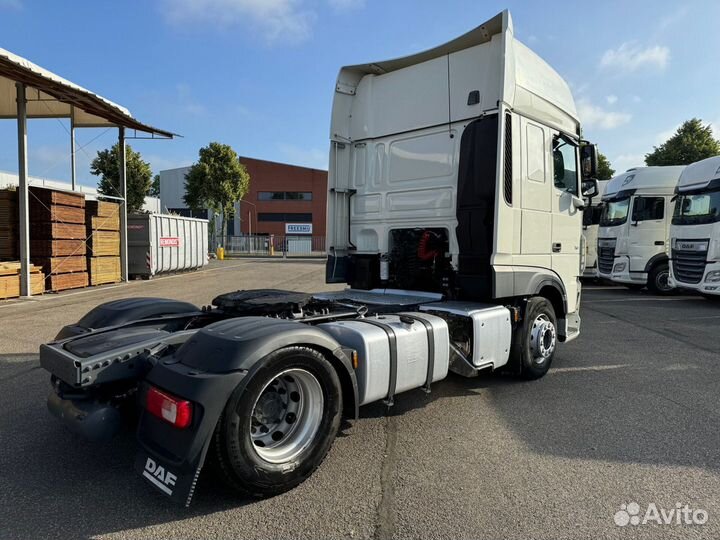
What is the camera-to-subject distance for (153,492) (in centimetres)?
284

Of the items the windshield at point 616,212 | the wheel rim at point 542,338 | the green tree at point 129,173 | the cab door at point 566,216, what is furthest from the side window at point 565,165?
the green tree at point 129,173

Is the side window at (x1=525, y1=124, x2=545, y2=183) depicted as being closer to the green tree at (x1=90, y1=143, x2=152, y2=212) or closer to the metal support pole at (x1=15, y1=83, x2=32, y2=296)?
the metal support pole at (x1=15, y1=83, x2=32, y2=296)

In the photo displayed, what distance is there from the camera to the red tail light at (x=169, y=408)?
2467mm

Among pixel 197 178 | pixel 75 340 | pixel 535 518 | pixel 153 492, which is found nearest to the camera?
pixel 535 518

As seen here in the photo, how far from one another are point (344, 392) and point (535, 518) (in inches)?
54.4

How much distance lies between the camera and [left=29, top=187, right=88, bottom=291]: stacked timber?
12680 mm

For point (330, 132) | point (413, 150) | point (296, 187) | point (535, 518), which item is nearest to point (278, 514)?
point (535, 518)

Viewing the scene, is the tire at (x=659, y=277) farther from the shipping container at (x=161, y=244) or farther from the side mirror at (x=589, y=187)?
the shipping container at (x=161, y=244)

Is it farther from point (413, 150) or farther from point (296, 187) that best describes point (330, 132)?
point (296, 187)

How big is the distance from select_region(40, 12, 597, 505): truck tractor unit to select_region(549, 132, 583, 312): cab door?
0.09 feet

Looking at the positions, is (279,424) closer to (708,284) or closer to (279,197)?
(708,284)

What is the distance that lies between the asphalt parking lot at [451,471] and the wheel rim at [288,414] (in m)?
0.28

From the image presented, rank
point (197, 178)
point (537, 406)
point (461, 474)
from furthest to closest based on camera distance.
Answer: point (197, 178) < point (537, 406) < point (461, 474)

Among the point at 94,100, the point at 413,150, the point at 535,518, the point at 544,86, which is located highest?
the point at 94,100
